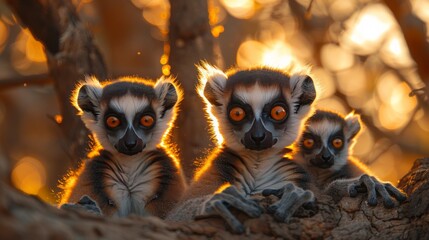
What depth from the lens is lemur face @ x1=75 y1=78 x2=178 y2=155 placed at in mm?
6035

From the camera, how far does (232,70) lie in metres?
6.75

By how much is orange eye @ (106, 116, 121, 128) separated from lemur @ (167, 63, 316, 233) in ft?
2.39

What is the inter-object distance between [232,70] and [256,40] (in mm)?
8786

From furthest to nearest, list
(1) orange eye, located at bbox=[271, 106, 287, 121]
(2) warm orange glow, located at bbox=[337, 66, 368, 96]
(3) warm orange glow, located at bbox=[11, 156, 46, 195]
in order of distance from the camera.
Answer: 1. (3) warm orange glow, located at bbox=[11, 156, 46, 195]
2. (2) warm orange glow, located at bbox=[337, 66, 368, 96]
3. (1) orange eye, located at bbox=[271, 106, 287, 121]

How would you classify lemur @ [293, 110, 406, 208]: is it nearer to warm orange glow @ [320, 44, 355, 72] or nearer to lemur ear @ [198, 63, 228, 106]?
lemur ear @ [198, 63, 228, 106]

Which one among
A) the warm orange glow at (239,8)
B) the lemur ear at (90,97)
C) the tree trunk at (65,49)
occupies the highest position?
the lemur ear at (90,97)

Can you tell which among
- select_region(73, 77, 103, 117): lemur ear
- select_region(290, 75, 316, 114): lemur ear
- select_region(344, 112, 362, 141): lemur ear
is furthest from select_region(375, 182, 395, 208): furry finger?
select_region(344, 112, 362, 141): lemur ear

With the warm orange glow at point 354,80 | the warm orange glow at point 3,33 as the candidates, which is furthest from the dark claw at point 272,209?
the warm orange glow at point 3,33

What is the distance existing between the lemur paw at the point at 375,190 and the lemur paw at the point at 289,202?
0.43 meters

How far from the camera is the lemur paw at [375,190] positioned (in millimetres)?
4961

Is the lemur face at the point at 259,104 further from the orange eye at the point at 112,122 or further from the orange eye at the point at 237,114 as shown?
the orange eye at the point at 112,122

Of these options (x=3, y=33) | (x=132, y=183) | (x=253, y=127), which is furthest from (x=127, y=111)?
(x=3, y=33)

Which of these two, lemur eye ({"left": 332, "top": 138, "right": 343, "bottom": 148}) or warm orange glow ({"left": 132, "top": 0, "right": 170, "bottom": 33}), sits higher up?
lemur eye ({"left": 332, "top": 138, "right": 343, "bottom": 148})

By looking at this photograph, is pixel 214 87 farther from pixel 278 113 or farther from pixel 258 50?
pixel 258 50
